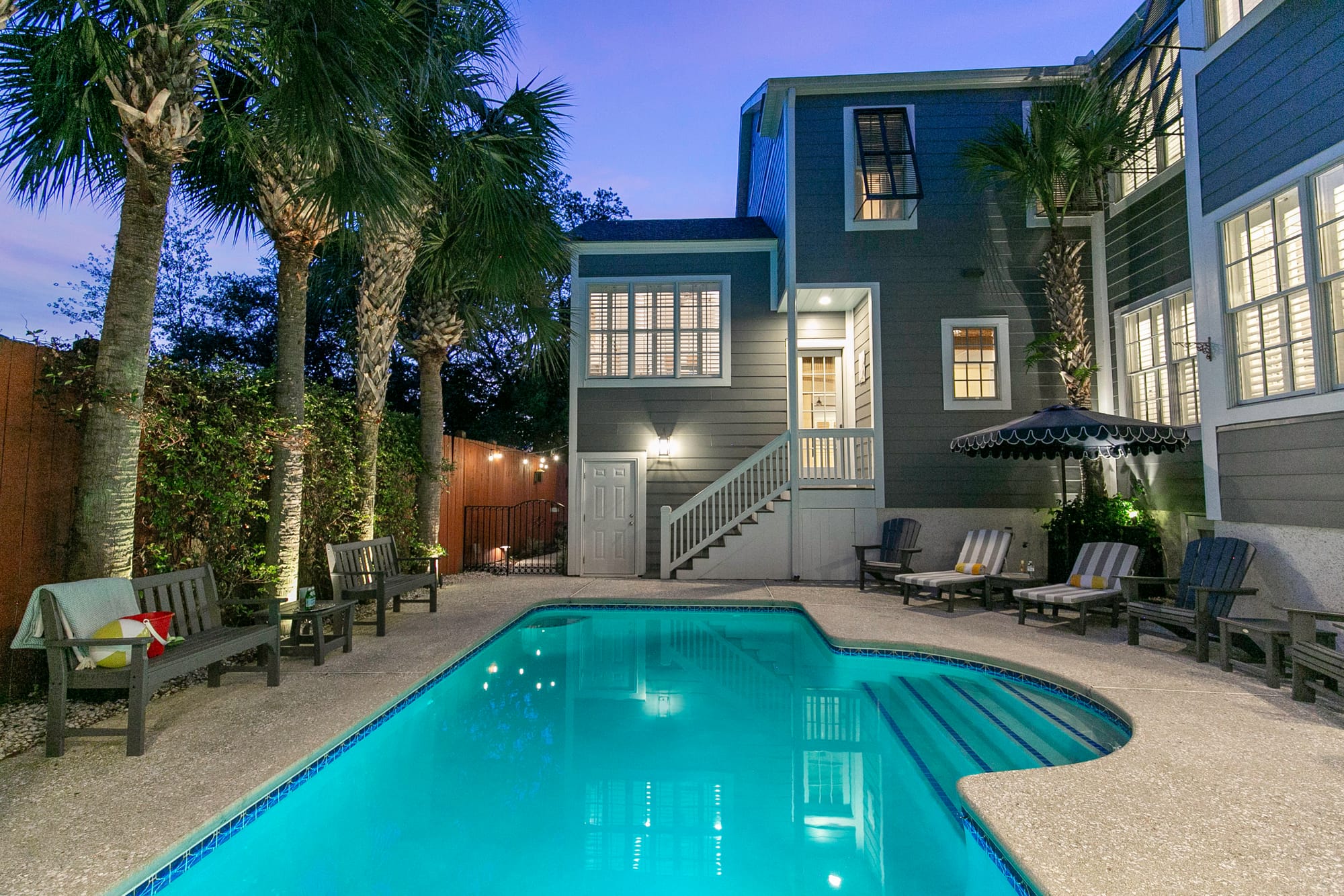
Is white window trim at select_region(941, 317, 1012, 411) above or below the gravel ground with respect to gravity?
above

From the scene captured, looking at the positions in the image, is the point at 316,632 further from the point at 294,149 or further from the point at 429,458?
the point at 429,458

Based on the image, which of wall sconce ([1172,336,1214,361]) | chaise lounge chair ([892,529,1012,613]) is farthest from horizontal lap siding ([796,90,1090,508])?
wall sconce ([1172,336,1214,361])

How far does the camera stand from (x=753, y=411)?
1162 cm

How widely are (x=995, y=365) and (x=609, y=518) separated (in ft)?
21.1

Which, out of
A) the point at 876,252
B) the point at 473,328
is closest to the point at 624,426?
the point at 473,328

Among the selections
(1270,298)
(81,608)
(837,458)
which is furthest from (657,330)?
(81,608)

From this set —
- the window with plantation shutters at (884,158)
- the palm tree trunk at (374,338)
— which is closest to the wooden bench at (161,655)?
the palm tree trunk at (374,338)

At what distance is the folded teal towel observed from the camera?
3.58 meters

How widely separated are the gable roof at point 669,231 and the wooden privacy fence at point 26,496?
8.29 meters

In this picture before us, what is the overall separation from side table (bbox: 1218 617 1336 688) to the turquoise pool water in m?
1.41

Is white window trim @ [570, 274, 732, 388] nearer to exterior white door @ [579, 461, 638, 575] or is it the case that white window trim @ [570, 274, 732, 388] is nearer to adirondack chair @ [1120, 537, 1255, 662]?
exterior white door @ [579, 461, 638, 575]

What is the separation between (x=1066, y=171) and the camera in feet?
29.9

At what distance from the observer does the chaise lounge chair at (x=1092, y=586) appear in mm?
6676

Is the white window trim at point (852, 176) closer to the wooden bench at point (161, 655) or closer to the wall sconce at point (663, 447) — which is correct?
the wall sconce at point (663, 447)
